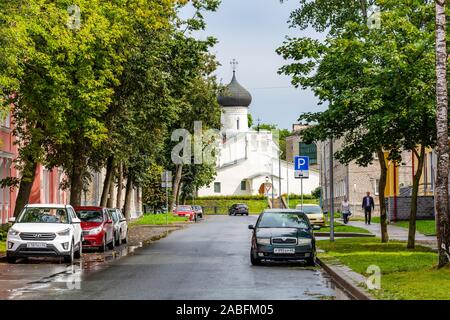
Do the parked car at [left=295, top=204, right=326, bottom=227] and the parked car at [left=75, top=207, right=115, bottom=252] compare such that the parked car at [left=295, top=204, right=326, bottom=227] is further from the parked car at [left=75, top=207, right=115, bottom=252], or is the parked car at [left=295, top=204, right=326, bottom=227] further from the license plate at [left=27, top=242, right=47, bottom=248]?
the license plate at [left=27, top=242, right=47, bottom=248]

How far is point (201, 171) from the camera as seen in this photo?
3602 inches

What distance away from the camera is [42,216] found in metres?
A: 25.8

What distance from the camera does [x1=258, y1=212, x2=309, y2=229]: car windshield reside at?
24.4 meters

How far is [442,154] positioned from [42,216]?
12.3 meters

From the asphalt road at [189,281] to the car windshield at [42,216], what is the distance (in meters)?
2.05

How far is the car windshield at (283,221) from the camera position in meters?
24.4

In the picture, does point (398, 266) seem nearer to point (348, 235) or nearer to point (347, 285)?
point (347, 285)

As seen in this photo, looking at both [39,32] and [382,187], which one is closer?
[39,32]

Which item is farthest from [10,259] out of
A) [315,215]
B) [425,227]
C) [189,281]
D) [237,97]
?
[237,97]

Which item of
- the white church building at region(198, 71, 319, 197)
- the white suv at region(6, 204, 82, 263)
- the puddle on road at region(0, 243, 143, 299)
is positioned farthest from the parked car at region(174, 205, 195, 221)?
the white suv at region(6, 204, 82, 263)
